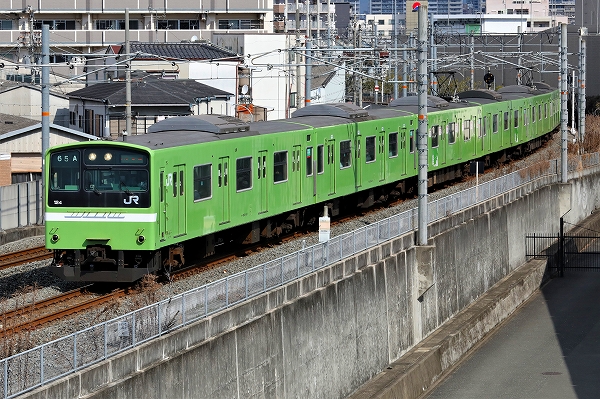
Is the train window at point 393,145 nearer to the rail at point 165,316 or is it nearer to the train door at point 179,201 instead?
the rail at point 165,316

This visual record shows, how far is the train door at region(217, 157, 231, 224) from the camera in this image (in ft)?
66.6

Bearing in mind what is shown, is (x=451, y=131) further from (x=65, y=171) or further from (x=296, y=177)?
(x=65, y=171)

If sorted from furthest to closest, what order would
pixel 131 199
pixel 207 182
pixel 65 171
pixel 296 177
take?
pixel 296 177 < pixel 207 182 < pixel 65 171 < pixel 131 199

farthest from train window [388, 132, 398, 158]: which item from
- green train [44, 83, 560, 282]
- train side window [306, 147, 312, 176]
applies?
train side window [306, 147, 312, 176]

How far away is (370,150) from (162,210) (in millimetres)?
11040

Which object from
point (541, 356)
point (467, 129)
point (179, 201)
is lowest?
point (541, 356)

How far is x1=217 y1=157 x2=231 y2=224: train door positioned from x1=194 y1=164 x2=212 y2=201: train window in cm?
41

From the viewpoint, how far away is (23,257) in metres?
21.8

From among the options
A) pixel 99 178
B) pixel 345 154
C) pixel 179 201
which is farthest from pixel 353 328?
pixel 345 154

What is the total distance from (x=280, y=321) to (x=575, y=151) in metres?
33.5

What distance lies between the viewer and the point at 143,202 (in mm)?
17812

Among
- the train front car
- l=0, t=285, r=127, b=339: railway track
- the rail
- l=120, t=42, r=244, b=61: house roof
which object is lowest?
l=0, t=285, r=127, b=339: railway track

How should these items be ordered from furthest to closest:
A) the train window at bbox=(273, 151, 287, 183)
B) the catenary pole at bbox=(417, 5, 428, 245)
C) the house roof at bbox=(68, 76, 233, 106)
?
1. the house roof at bbox=(68, 76, 233, 106)
2. the train window at bbox=(273, 151, 287, 183)
3. the catenary pole at bbox=(417, 5, 428, 245)

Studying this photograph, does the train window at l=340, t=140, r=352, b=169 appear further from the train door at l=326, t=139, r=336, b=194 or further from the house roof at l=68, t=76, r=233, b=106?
the house roof at l=68, t=76, r=233, b=106
